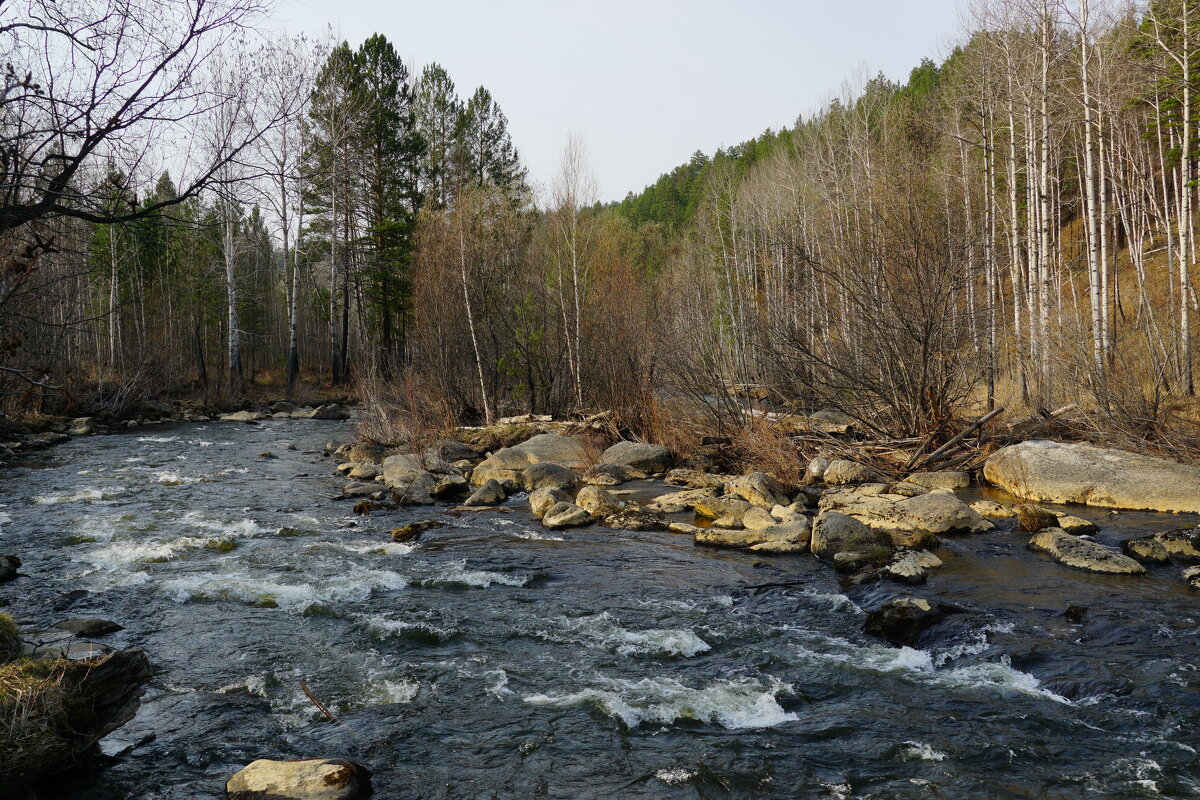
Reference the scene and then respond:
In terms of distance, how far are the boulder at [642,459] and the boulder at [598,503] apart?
276cm

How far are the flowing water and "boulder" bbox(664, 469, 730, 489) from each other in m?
2.75

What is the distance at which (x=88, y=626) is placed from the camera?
637 cm

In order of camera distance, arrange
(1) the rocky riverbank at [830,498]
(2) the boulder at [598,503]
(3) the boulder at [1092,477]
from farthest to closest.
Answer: (2) the boulder at [598,503]
(3) the boulder at [1092,477]
(1) the rocky riverbank at [830,498]

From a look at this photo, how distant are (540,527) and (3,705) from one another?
7.29 m

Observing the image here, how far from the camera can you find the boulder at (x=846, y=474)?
12.0 meters

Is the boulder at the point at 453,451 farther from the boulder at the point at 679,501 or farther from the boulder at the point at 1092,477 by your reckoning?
the boulder at the point at 1092,477

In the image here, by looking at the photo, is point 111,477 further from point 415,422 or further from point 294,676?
point 294,676

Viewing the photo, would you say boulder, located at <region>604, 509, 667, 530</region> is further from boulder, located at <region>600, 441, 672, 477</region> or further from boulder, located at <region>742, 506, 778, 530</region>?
boulder, located at <region>600, 441, 672, 477</region>

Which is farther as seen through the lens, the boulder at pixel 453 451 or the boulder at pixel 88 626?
the boulder at pixel 453 451

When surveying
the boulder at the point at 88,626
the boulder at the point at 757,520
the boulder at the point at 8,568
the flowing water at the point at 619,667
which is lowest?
the flowing water at the point at 619,667

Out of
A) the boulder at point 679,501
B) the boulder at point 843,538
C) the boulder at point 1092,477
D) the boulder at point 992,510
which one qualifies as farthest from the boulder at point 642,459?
the boulder at point 992,510

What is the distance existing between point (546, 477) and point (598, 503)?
2.39m

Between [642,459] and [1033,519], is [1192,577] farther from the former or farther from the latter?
[642,459]

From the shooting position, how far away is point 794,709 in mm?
5203
